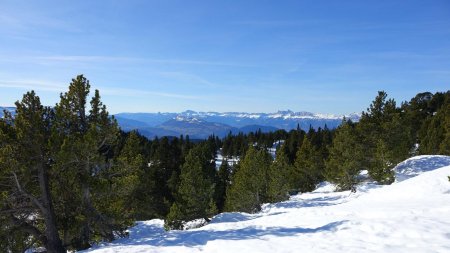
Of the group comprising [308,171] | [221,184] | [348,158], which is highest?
[348,158]

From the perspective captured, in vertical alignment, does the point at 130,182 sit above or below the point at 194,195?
above

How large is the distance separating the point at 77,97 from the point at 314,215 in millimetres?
13985

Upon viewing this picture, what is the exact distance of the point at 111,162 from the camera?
17641 millimetres

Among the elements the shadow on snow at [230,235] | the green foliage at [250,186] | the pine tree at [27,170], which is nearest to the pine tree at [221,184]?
the green foliage at [250,186]

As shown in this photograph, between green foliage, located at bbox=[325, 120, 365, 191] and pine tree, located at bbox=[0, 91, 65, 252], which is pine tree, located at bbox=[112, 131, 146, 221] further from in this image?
green foliage, located at bbox=[325, 120, 365, 191]

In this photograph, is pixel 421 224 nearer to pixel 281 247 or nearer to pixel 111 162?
pixel 281 247

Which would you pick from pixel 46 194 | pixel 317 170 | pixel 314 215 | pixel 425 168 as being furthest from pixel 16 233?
pixel 317 170

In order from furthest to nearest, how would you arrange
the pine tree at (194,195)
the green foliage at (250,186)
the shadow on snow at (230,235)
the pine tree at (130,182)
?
the green foliage at (250,186) < the pine tree at (194,195) < the pine tree at (130,182) < the shadow on snow at (230,235)

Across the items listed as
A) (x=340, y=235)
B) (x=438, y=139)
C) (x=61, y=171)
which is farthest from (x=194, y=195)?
(x=438, y=139)

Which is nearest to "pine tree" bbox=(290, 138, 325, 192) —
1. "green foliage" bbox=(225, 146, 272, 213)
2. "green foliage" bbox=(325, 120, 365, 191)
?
"green foliage" bbox=(325, 120, 365, 191)

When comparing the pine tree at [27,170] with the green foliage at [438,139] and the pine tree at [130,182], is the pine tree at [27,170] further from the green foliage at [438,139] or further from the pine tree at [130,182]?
the green foliage at [438,139]

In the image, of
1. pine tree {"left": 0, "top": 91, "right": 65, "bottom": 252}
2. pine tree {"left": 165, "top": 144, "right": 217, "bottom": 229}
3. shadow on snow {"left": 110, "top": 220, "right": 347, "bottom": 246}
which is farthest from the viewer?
pine tree {"left": 165, "top": 144, "right": 217, "bottom": 229}

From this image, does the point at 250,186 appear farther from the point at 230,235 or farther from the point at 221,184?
the point at 230,235

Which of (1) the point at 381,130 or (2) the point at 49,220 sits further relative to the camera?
(1) the point at 381,130
